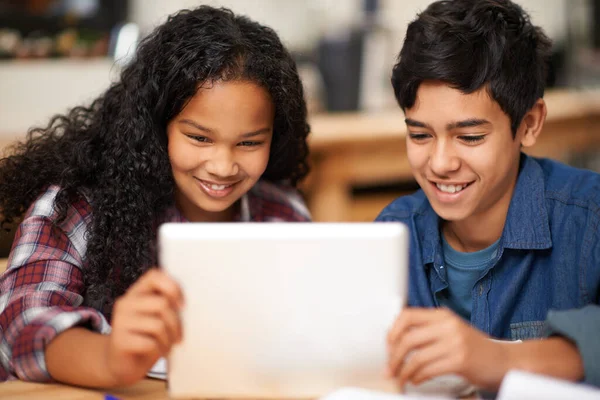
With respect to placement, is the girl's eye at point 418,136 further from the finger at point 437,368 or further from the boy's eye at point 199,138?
the finger at point 437,368

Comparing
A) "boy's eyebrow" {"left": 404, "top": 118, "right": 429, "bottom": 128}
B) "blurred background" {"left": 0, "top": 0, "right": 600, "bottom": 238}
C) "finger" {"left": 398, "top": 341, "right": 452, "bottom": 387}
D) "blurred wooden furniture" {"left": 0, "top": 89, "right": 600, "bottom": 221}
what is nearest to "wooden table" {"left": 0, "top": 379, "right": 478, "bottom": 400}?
"finger" {"left": 398, "top": 341, "right": 452, "bottom": 387}

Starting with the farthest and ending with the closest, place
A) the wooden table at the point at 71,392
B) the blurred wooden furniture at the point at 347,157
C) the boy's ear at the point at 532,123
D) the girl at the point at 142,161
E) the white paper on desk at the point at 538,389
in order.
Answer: the blurred wooden furniture at the point at 347,157 < the boy's ear at the point at 532,123 < the girl at the point at 142,161 < the wooden table at the point at 71,392 < the white paper on desk at the point at 538,389

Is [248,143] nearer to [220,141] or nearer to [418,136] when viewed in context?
[220,141]

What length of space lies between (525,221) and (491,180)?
0.08m

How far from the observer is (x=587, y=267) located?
3.15ft

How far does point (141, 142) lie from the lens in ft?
3.46

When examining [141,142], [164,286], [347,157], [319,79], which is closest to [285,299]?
[164,286]

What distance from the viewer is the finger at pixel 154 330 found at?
2.18ft

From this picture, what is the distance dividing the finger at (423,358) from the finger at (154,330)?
23cm

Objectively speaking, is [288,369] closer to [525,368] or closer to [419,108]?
[525,368]

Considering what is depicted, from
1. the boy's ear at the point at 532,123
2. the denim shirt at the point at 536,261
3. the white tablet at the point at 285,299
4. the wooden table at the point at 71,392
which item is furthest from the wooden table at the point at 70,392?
the boy's ear at the point at 532,123

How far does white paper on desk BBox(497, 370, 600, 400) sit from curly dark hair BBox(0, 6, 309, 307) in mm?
562

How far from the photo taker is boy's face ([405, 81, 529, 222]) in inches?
38.8

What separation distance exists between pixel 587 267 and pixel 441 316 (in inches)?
14.6
